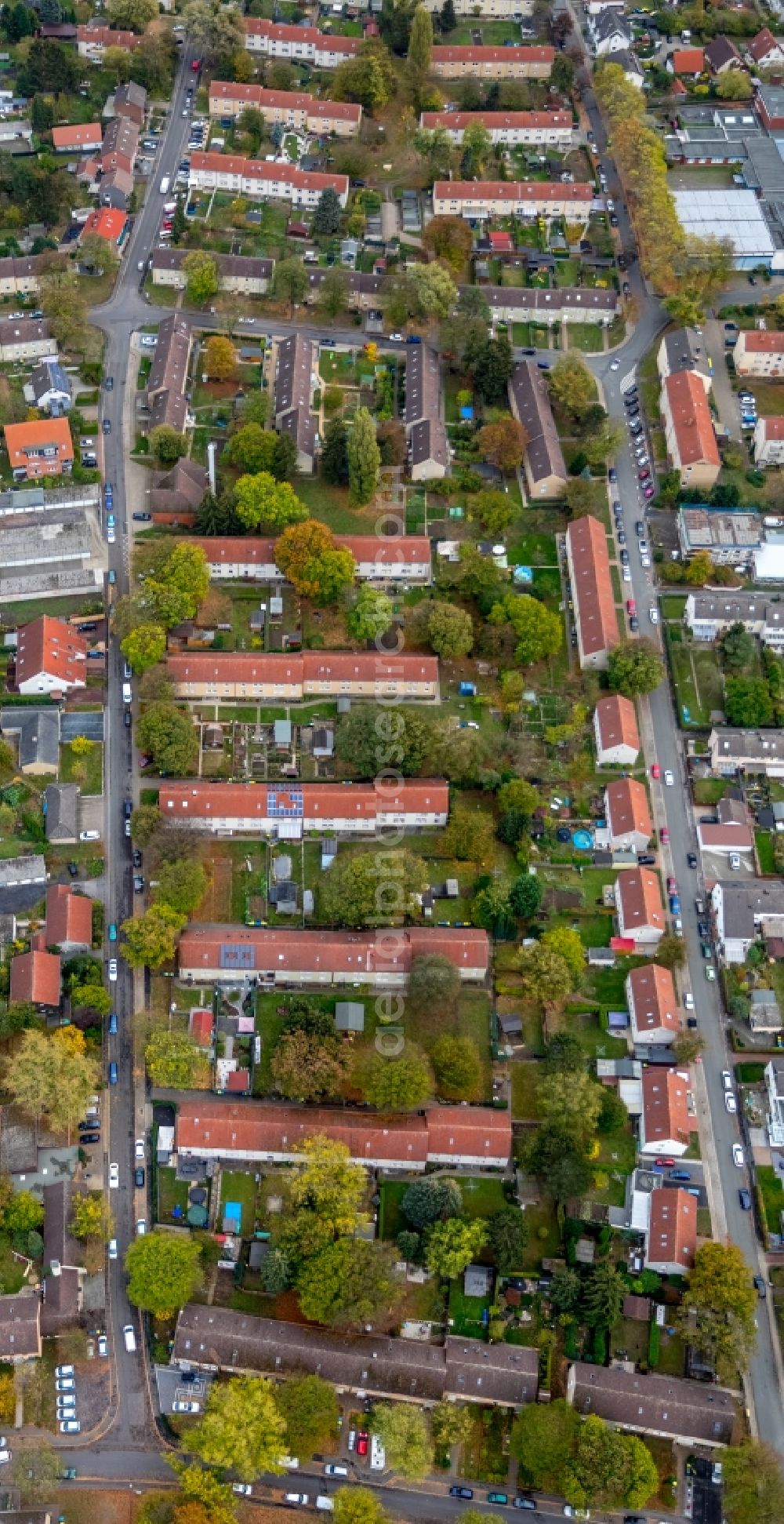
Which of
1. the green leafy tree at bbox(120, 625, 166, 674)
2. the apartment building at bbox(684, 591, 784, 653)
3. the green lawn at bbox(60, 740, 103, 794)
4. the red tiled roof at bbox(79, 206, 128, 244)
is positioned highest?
the red tiled roof at bbox(79, 206, 128, 244)

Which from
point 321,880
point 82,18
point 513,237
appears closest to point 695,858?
point 321,880

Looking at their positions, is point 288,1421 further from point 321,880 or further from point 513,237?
point 513,237

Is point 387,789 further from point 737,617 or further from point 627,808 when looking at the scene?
point 737,617

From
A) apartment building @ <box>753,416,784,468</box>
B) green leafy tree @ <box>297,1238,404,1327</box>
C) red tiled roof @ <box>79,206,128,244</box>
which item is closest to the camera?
green leafy tree @ <box>297,1238,404,1327</box>

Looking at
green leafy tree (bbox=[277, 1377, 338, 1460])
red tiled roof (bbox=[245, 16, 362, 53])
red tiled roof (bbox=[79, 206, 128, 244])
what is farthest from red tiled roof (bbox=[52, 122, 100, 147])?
green leafy tree (bbox=[277, 1377, 338, 1460])

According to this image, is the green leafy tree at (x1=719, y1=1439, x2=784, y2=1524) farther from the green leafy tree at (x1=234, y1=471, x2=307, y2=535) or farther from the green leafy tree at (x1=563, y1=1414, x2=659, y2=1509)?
the green leafy tree at (x1=234, y1=471, x2=307, y2=535)

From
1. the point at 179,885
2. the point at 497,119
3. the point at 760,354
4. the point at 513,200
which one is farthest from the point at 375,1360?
Result: the point at 497,119
